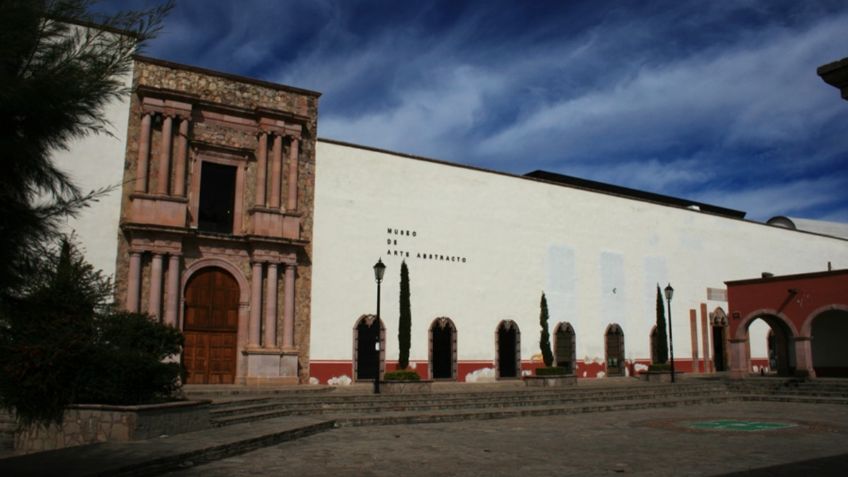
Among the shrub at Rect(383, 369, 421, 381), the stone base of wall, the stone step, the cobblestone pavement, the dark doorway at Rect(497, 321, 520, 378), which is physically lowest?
the cobblestone pavement

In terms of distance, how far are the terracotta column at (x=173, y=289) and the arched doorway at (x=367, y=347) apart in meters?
6.61

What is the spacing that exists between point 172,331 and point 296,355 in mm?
11142

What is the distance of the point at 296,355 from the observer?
80.9 ft

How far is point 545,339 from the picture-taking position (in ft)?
99.6

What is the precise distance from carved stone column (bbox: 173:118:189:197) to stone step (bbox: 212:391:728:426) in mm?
9971

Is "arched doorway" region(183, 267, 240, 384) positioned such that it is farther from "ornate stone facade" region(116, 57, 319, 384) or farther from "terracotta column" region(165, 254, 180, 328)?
"terracotta column" region(165, 254, 180, 328)

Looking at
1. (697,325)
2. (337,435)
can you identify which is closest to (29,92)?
(337,435)

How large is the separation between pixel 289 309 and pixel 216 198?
4884mm

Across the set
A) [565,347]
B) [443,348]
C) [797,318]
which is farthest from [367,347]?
[797,318]

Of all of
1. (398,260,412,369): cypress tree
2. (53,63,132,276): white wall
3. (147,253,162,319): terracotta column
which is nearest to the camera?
(53,63,132,276): white wall

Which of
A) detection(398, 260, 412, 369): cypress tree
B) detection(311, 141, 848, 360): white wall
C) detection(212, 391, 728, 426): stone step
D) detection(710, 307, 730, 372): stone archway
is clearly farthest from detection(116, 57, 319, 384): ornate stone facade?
detection(710, 307, 730, 372): stone archway

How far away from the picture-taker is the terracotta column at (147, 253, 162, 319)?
22625mm

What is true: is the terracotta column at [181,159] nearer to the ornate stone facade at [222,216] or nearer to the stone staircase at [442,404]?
the ornate stone facade at [222,216]

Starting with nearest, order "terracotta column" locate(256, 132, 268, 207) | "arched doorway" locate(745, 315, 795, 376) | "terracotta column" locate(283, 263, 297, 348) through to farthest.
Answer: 1. "terracotta column" locate(283, 263, 297, 348)
2. "terracotta column" locate(256, 132, 268, 207)
3. "arched doorway" locate(745, 315, 795, 376)
